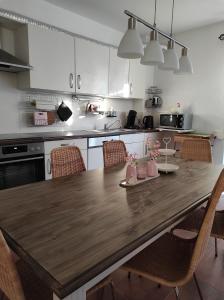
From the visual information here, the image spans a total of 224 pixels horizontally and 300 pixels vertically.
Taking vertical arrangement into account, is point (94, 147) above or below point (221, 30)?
below

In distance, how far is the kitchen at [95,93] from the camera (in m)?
1.80

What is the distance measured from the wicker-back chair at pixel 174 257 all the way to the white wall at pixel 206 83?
2.71 metres

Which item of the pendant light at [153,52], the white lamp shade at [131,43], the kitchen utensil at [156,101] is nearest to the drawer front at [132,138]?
the kitchen utensil at [156,101]

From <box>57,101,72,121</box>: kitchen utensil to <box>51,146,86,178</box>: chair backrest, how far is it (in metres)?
1.53

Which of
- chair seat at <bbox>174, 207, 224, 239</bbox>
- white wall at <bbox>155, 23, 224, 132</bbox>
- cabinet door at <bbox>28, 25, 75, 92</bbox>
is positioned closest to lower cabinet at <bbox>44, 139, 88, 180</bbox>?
A: cabinet door at <bbox>28, 25, 75, 92</bbox>

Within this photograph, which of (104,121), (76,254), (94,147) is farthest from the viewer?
(104,121)

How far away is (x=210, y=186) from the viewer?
5.06ft

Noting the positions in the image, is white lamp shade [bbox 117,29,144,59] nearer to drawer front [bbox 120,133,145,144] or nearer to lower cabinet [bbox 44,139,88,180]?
lower cabinet [bbox 44,139,88,180]

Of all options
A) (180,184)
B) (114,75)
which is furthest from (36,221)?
(114,75)

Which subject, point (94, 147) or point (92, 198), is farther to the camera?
point (94, 147)

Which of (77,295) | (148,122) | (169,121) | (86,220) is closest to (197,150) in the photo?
(169,121)

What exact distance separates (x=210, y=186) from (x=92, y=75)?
95.7 inches

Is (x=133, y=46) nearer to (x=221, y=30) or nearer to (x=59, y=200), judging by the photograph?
(x=59, y=200)

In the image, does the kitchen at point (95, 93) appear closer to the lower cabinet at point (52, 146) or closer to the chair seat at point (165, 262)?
the lower cabinet at point (52, 146)
